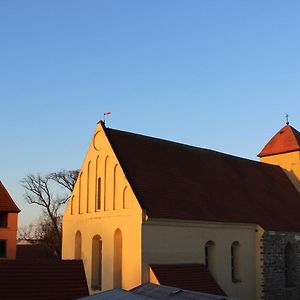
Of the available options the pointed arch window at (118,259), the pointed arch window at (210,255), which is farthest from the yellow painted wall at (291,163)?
the pointed arch window at (118,259)

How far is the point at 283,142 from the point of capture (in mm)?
34969

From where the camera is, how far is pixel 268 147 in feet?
118

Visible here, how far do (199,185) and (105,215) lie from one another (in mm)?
5308

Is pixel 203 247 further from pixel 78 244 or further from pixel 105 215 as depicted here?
pixel 78 244

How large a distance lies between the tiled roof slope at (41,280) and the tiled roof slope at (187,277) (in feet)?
10.4

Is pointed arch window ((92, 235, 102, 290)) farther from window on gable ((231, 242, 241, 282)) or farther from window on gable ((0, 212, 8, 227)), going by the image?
window on gable ((0, 212, 8, 227))

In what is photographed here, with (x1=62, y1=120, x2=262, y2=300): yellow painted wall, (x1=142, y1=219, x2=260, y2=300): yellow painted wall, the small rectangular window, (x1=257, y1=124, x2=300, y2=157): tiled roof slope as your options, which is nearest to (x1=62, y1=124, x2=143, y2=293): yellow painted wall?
(x1=62, y1=120, x2=262, y2=300): yellow painted wall

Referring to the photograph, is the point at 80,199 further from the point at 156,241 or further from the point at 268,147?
the point at 268,147

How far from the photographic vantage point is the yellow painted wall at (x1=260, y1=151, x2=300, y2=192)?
1313 inches

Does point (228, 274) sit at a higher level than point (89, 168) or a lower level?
lower

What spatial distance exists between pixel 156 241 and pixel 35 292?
540cm

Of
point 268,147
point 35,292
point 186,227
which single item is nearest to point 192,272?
point 186,227

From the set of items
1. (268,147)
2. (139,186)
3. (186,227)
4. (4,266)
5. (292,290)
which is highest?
(268,147)

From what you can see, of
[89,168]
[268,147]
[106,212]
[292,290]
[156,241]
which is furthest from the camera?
[268,147]
